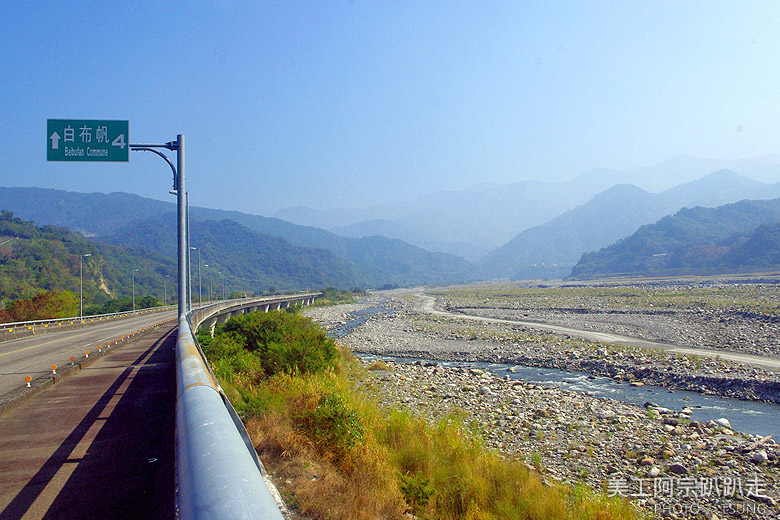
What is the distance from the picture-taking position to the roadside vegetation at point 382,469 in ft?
19.9

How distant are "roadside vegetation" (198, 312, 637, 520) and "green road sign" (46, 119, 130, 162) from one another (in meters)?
9.02

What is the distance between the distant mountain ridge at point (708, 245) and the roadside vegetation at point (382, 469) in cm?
13574

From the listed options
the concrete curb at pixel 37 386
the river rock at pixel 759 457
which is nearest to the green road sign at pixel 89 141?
the concrete curb at pixel 37 386

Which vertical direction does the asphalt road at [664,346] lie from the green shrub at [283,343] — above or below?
below

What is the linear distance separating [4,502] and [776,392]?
861 inches

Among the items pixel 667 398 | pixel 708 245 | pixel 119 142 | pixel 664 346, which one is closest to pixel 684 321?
pixel 664 346

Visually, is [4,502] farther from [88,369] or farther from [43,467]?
[88,369]

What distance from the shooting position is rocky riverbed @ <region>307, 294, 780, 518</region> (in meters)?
9.92

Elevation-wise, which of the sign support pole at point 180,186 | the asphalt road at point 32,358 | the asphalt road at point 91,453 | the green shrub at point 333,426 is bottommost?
the green shrub at point 333,426

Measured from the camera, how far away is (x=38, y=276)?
2707 inches

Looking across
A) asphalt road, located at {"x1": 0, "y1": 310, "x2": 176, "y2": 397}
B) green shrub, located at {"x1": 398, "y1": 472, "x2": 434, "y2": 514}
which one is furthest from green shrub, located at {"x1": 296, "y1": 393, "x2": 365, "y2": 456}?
asphalt road, located at {"x1": 0, "y1": 310, "x2": 176, "y2": 397}

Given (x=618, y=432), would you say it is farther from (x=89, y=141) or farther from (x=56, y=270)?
(x=56, y=270)

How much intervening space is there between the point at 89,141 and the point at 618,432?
56.8 feet

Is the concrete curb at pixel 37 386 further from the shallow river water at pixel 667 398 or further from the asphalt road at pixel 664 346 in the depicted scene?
the asphalt road at pixel 664 346
